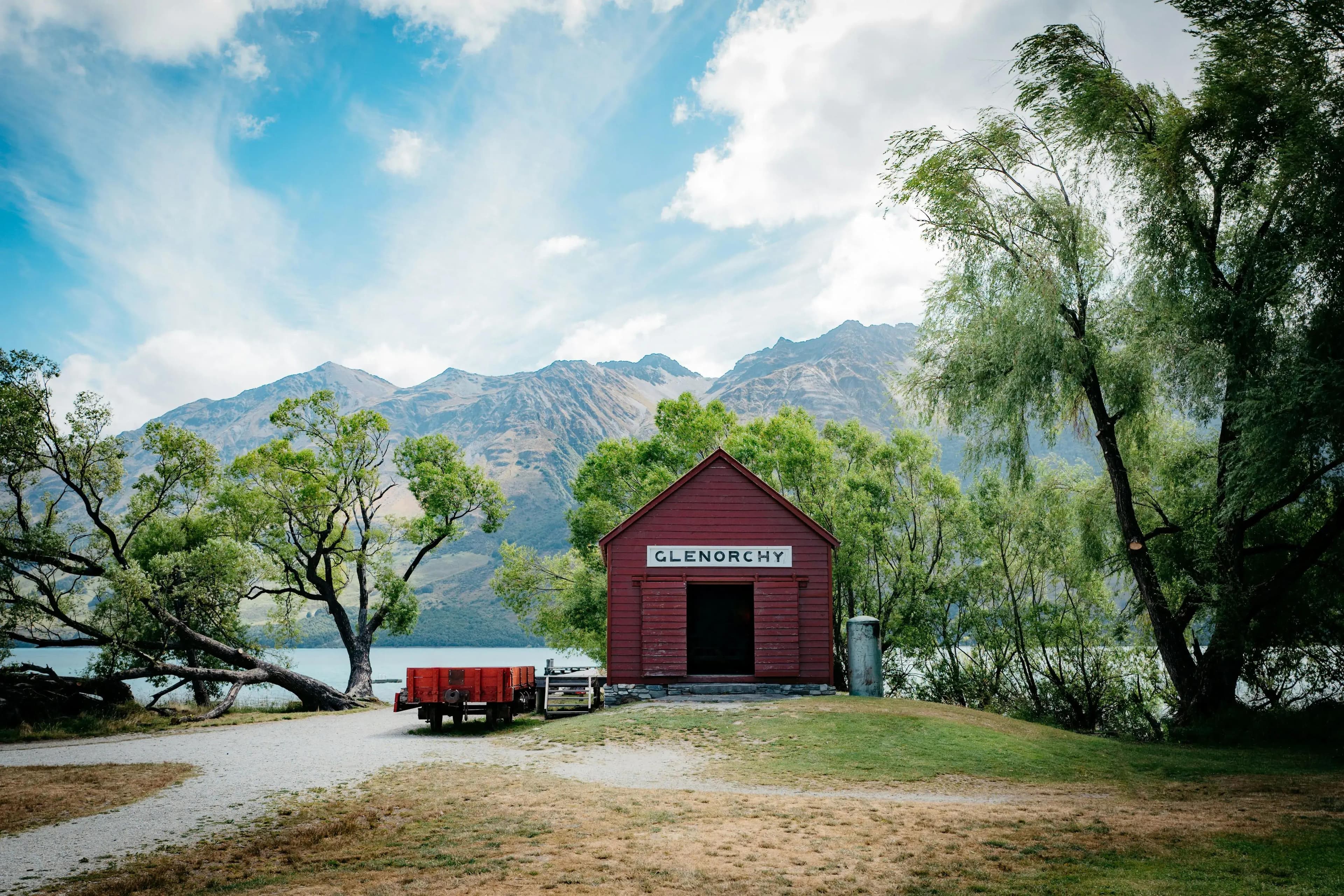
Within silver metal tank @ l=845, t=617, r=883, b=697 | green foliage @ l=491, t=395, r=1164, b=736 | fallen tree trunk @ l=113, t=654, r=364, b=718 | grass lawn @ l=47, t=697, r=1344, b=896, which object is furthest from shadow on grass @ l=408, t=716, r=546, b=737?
green foliage @ l=491, t=395, r=1164, b=736

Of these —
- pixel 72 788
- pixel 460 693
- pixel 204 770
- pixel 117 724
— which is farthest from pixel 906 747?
pixel 117 724

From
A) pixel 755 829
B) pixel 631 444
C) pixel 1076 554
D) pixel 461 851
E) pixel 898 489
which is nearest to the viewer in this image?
pixel 461 851

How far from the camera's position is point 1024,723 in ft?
61.1

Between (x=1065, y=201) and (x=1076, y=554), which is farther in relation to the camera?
(x=1076, y=554)

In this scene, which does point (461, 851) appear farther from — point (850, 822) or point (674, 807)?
point (850, 822)

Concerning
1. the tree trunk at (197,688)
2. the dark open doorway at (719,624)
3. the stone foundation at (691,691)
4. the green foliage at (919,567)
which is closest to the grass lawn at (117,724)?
the tree trunk at (197,688)

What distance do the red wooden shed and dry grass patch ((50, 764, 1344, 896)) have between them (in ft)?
32.2

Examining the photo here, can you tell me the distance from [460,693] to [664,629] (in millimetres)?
5448

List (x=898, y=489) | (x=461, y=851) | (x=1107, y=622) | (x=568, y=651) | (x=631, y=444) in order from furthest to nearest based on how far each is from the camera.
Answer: (x=568, y=651)
(x=631, y=444)
(x=898, y=489)
(x=1107, y=622)
(x=461, y=851)

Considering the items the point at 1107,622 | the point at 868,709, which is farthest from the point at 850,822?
the point at 1107,622

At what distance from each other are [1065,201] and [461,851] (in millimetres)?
17932

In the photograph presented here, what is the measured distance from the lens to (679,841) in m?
7.98

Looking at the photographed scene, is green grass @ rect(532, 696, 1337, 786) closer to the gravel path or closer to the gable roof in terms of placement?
the gravel path

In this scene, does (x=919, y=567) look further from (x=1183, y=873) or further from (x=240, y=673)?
(x=1183, y=873)
